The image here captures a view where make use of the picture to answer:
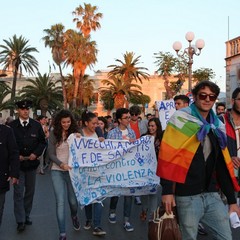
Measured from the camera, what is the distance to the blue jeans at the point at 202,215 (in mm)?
3607

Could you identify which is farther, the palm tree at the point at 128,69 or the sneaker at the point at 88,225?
the palm tree at the point at 128,69

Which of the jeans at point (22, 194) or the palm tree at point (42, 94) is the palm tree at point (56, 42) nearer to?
the palm tree at point (42, 94)

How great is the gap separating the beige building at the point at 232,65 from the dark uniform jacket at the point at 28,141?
33.6 m

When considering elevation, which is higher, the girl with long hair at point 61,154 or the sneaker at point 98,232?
the girl with long hair at point 61,154

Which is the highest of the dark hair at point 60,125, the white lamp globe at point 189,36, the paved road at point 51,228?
the white lamp globe at point 189,36

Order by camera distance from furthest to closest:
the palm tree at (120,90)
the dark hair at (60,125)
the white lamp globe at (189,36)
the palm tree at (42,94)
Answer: the palm tree at (120,90) → the palm tree at (42,94) → the white lamp globe at (189,36) → the dark hair at (60,125)

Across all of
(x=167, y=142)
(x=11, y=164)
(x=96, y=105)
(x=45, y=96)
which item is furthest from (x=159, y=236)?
(x=96, y=105)

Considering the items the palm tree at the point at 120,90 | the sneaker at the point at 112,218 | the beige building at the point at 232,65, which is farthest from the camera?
the palm tree at the point at 120,90

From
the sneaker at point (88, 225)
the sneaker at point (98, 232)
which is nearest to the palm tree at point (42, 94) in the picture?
the sneaker at point (88, 225)

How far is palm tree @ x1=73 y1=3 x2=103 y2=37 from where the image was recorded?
→ 1977 inches

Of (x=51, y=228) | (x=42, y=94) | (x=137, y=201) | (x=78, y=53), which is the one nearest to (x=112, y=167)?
(x=51, y=228)

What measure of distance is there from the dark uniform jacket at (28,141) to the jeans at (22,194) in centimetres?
13

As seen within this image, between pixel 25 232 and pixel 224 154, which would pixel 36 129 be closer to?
pixel 25 232

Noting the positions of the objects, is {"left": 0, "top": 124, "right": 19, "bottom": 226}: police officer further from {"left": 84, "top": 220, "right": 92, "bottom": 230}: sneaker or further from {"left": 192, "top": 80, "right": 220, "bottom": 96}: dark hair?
{"left": 192, "top": 80, "right": 220, "bottom": 96}: dark hair
